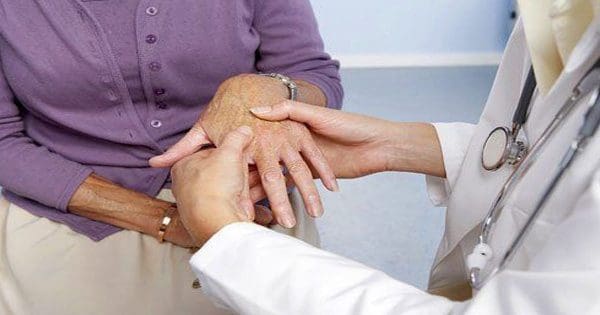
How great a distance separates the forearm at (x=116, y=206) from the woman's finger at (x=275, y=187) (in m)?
0.23

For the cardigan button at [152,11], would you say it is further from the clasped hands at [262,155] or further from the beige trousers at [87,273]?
the beige trousers at [87,273]

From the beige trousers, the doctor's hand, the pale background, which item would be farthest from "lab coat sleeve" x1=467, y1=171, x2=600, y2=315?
the pale background

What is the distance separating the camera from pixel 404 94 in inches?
118

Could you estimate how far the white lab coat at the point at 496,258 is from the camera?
1.79 ft

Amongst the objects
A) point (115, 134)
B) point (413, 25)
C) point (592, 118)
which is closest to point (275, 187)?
point (115, 134)

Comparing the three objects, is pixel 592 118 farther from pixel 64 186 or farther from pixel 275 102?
pixel 64 186

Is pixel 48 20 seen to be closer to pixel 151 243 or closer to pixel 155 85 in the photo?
pixel 155 85

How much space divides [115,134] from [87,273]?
9.7 inches

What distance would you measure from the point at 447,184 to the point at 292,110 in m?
0.31

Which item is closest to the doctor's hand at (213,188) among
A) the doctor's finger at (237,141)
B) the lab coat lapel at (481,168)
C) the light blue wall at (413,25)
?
the doctor's finger at (237,141)

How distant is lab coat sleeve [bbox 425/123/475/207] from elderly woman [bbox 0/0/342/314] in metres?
0.21

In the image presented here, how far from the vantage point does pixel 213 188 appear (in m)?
0.82

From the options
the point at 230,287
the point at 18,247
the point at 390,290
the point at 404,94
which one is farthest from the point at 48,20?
the point at 404,94

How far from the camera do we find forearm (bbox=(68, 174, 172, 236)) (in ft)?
3.46
